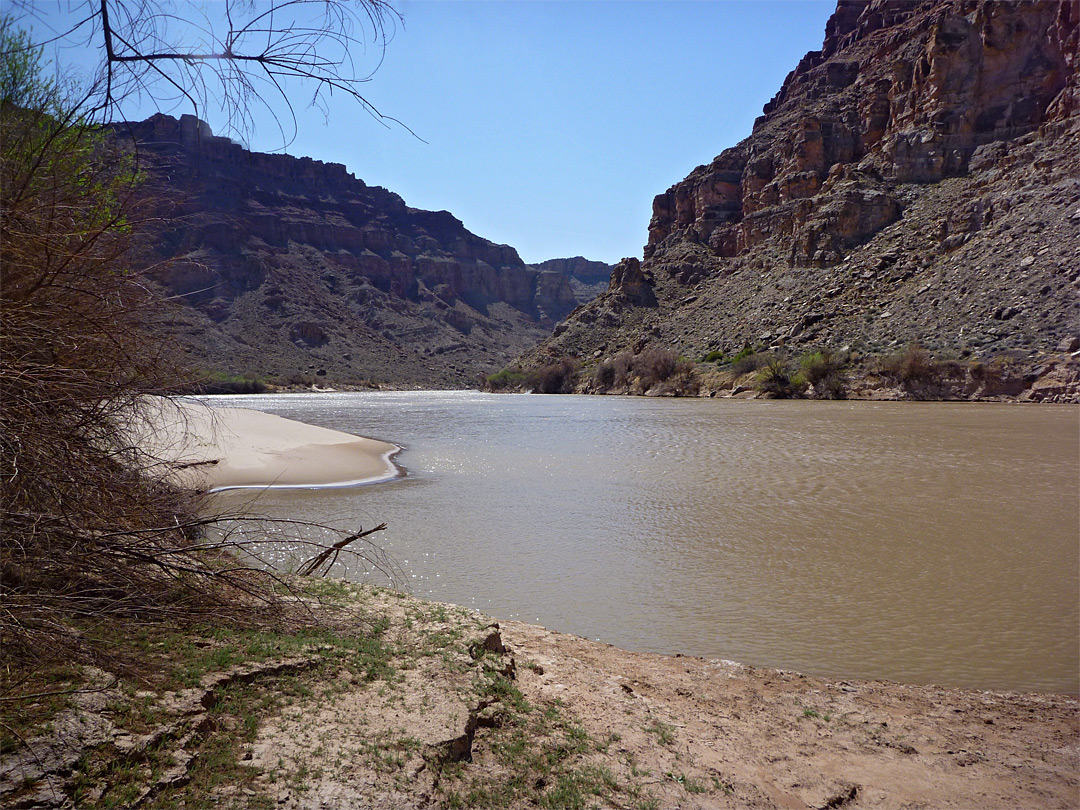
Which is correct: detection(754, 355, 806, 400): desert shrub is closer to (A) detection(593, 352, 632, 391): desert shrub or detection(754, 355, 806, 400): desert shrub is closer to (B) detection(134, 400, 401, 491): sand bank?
(A) detection(593, 352, 632, 391): desert shrub

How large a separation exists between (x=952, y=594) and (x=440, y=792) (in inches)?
264

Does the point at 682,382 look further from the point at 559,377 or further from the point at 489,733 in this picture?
the point at 489,733

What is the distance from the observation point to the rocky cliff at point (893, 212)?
127ft

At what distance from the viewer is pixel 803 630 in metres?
6.36

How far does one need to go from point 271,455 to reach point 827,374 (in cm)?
3624

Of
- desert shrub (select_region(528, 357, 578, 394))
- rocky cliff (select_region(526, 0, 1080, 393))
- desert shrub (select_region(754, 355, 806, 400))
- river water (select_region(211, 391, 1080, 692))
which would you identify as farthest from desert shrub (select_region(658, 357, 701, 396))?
river water (select_region(211, 391, 1080, 692))

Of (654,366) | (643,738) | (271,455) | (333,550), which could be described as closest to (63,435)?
(333,550)

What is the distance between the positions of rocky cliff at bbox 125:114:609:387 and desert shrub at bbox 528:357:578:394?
30051mm

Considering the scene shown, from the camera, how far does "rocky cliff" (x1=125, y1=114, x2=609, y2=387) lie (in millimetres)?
91438

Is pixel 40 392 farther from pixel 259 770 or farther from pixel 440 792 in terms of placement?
pixel 440 792

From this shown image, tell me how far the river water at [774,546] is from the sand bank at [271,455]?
3.15 feet

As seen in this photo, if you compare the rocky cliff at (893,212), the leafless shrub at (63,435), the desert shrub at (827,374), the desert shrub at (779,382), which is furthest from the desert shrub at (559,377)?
the leafless shrub at (63,435)

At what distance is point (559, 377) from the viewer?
242 feet

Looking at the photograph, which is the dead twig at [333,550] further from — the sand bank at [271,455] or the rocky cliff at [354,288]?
the rocky cliff at [354,288]
